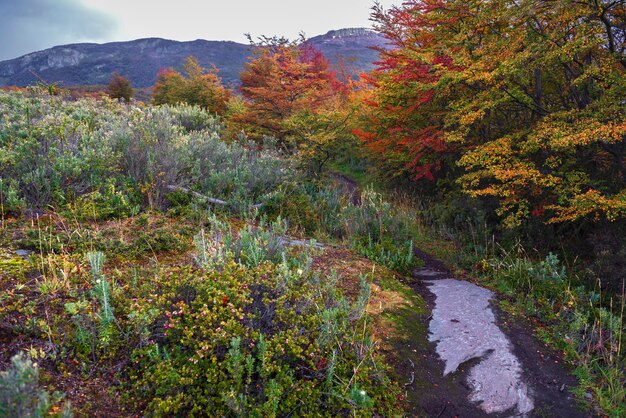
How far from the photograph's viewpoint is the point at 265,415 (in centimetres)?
229

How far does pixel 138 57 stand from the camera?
320 feet

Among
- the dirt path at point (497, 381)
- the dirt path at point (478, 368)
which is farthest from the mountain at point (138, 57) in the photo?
the dirt path at point (497, 381)

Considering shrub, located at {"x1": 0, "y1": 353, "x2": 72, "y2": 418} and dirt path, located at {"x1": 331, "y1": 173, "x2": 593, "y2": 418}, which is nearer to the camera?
shrub, located at {"x1": 0, "y1": 353, "x2": 72, "y2": 418}

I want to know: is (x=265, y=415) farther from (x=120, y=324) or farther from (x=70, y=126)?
(x=70, y=126)

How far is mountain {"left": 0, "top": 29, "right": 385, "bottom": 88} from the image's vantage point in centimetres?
8556

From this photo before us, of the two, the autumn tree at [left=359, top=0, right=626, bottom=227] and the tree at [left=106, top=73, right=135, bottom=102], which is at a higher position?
the tree at [left=106, top=73, right=135, bottom=102]

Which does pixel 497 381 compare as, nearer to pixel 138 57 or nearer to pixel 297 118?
pixel 297 118

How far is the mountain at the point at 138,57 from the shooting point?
281 ft

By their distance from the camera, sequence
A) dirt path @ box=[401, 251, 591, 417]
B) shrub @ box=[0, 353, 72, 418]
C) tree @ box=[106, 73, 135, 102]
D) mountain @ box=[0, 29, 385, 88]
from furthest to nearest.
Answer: mountain @ box=[0, 29, 385, 88]
tree @ box=[106, 73, 135, 102]
dirt path @ box=[401, 251, 591, 417]
shrub @ box=[0, 353, 72, 418]

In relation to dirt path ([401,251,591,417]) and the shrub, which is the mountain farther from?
the shrub

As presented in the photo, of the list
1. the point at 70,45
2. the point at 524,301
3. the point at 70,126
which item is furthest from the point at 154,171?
the point at 70,45

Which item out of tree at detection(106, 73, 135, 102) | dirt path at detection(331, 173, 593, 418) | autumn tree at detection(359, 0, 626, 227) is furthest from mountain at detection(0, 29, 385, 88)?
dirt path at detection(331, 173, 593, 418)

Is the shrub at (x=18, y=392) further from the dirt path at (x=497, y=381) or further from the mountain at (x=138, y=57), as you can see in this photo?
the mountain at (x=138, y=57)

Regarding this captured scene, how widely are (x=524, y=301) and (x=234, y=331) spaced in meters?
4.25
